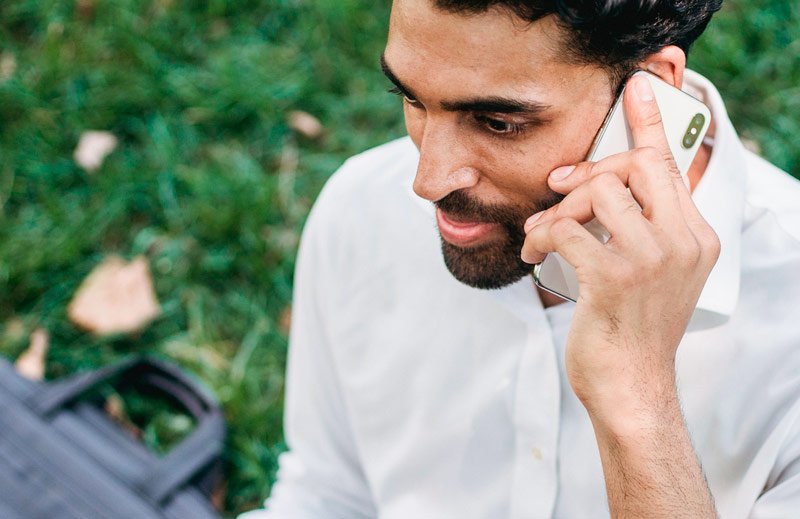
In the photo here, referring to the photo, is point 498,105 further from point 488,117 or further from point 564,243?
point 564,243

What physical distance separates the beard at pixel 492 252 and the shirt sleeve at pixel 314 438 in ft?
1.79

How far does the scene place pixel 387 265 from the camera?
6.72 ft

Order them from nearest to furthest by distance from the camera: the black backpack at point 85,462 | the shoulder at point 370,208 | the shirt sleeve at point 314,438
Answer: the shoulder at point 370,208
the shirt sleeve at point 314,438
the black backpack at point 85,462

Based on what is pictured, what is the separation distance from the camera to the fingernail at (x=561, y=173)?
1.62 metres

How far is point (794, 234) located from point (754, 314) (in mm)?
174

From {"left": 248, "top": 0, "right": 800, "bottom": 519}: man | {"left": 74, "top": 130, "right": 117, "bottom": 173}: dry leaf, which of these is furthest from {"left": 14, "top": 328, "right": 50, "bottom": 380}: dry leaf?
{"left": 248, "top": 0, "right": 800, "bottom": 519}: man

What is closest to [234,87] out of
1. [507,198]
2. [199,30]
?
[199,30]

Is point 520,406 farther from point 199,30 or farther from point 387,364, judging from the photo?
point 199,30

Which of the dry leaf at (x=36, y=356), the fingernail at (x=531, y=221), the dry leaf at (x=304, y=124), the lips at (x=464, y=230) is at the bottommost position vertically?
the dry leaf at (x=36, y=356)

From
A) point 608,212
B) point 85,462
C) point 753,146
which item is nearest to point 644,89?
point 608,212

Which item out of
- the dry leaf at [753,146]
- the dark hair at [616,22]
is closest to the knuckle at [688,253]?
the dark hair at [616,22]

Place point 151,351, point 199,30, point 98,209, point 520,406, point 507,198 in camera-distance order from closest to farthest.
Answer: point 507,198 → point 520,406 → point 151,351 → point 98,209 → point 199,30

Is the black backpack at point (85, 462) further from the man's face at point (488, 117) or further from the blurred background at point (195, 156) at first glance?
the man's face at point (488, 117)

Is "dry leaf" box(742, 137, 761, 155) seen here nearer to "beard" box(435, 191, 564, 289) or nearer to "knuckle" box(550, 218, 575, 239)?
"beard" box(435, 191, 564, 289)
